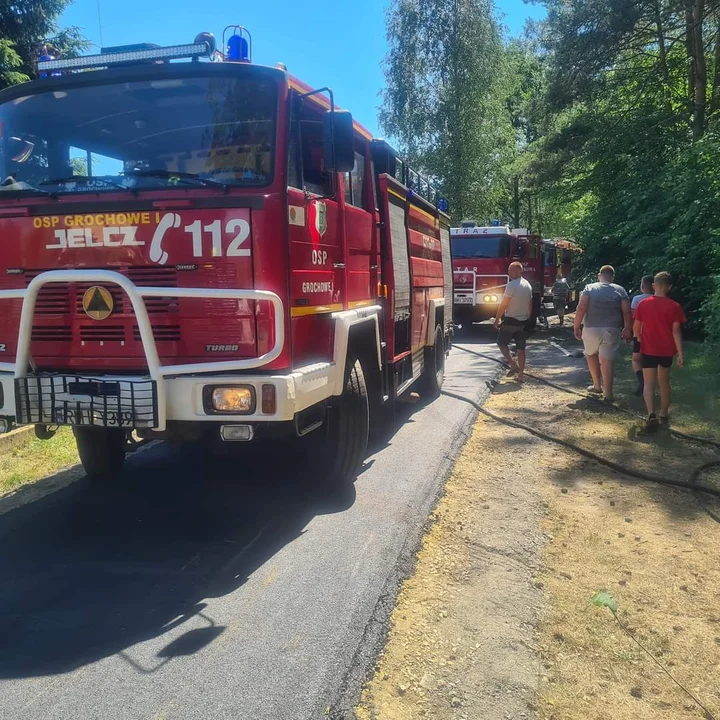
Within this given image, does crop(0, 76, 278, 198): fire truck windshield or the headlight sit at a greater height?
crop(0, 76, 278, 198): fire truck windshield

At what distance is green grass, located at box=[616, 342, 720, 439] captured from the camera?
24.6 ft

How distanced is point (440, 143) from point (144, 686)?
3081 centimetres

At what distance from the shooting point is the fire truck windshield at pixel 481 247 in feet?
57.4

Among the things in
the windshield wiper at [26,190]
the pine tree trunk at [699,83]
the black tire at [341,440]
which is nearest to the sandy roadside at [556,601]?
the black tire at [341,440]

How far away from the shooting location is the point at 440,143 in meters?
31.1

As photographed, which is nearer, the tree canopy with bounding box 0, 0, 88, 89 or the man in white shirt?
the man in white shirt

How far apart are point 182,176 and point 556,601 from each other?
10.8ft

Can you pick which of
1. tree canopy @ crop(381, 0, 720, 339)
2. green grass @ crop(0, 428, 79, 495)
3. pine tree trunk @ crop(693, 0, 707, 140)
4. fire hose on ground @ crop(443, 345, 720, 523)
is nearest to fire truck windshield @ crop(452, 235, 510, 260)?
tree canopy @ crop(381, 0, 720, 339)

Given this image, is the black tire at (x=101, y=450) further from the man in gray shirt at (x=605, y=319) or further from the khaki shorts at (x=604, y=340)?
the khaki shorts at (x=604, y=340)

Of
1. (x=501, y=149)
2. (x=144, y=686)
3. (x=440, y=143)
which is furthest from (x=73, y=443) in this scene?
(x=501, y=149)

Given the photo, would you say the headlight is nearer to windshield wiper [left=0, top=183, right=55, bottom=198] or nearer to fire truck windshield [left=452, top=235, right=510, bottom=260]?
windshield wiper [left=0, top=183, right=55, bottom=198]

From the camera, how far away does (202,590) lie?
3.75 m

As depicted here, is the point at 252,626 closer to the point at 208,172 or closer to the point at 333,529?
the point at 333,529

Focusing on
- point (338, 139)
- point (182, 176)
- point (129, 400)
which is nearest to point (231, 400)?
point (129, 400)
